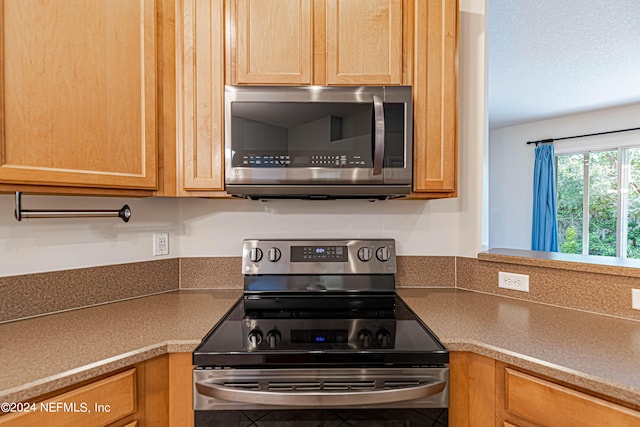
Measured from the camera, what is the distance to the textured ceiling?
2307mm

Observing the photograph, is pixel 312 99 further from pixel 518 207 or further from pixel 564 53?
pixel 518 207

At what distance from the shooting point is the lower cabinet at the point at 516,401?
0.80 meters

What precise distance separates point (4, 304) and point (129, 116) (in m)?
0.77

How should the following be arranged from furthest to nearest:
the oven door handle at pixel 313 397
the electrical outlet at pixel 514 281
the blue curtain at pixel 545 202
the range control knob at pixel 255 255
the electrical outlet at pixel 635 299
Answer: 1. the blue curtain at pixel 545 202
2. the range control knob at pixel 255 255
3. the electrical outlet at pixel 514 281
4. the electrical outlet at pixel 635 299
5. the oven door handle at pixel 313 397

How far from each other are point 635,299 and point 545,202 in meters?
4.49

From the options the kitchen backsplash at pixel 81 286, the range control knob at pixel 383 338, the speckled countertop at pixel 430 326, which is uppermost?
the kitchen backsplash at pixel 81 286

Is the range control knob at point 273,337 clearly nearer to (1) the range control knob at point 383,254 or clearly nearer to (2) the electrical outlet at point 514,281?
(1) the range control knob at point 383,254

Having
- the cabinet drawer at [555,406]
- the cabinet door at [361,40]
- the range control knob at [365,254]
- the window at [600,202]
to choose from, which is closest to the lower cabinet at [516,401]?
the cabinet drawer at [555,406]

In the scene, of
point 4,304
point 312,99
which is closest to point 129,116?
point 312,99

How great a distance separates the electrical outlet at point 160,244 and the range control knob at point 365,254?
92 cm

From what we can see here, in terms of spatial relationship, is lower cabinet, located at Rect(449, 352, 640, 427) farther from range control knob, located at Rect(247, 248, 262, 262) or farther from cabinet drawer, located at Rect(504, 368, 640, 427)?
range control knob, located at Rect(247, 248, 262, 262)

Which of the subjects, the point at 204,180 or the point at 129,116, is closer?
the point at 129,116

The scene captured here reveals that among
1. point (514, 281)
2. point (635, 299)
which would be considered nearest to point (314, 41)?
point (514, 281)

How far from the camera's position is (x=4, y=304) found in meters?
1.20
